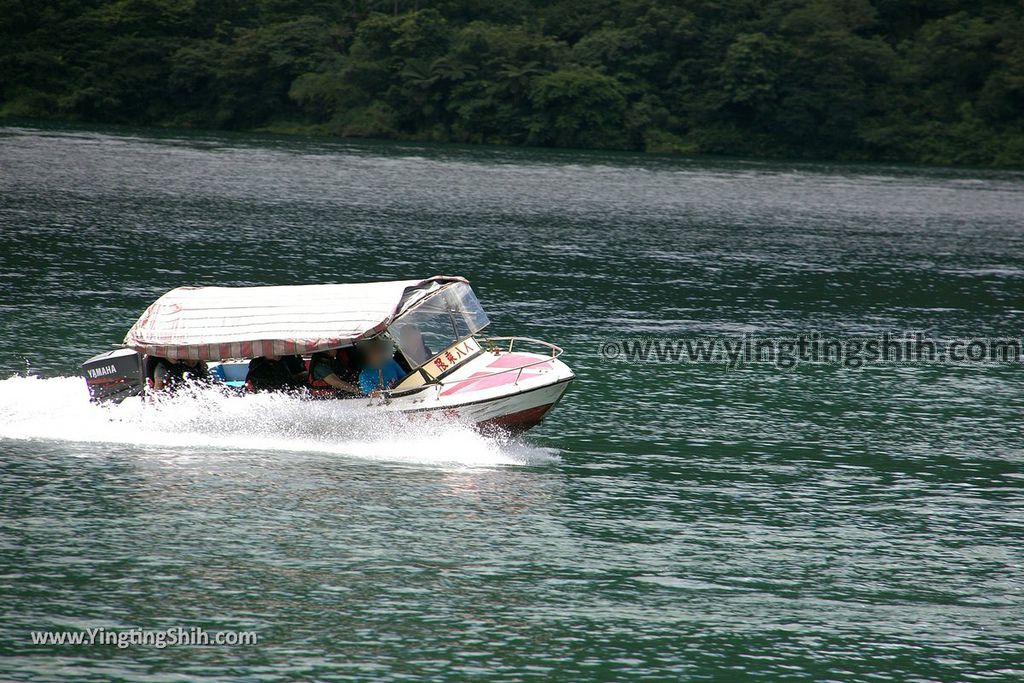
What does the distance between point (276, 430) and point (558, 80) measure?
94.0 metres

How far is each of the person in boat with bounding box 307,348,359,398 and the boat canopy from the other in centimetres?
64

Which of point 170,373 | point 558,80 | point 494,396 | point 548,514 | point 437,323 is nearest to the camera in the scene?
point 548,514

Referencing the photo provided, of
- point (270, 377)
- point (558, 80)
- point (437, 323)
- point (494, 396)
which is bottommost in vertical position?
point (494, 396)

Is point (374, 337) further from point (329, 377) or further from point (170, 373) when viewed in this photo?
point (170, 373)

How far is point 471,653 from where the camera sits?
15.8 m

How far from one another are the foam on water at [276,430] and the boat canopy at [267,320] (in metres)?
1.15

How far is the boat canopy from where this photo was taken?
877 inches

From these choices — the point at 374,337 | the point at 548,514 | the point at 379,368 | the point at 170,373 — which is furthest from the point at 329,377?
the point at 548,514

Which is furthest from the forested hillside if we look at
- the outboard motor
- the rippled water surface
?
the outboard motor

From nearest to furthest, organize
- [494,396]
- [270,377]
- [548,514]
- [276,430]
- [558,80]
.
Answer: [548,514]
[494,396]
[270,377]
[276,430]
[558,80]

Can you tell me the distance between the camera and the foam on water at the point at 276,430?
22938 millimetres

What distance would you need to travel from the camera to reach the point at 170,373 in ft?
75.5

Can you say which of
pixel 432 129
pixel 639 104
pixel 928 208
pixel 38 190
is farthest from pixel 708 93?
pixel 38 190

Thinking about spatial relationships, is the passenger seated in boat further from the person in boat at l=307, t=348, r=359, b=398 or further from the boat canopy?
the boat canopy
